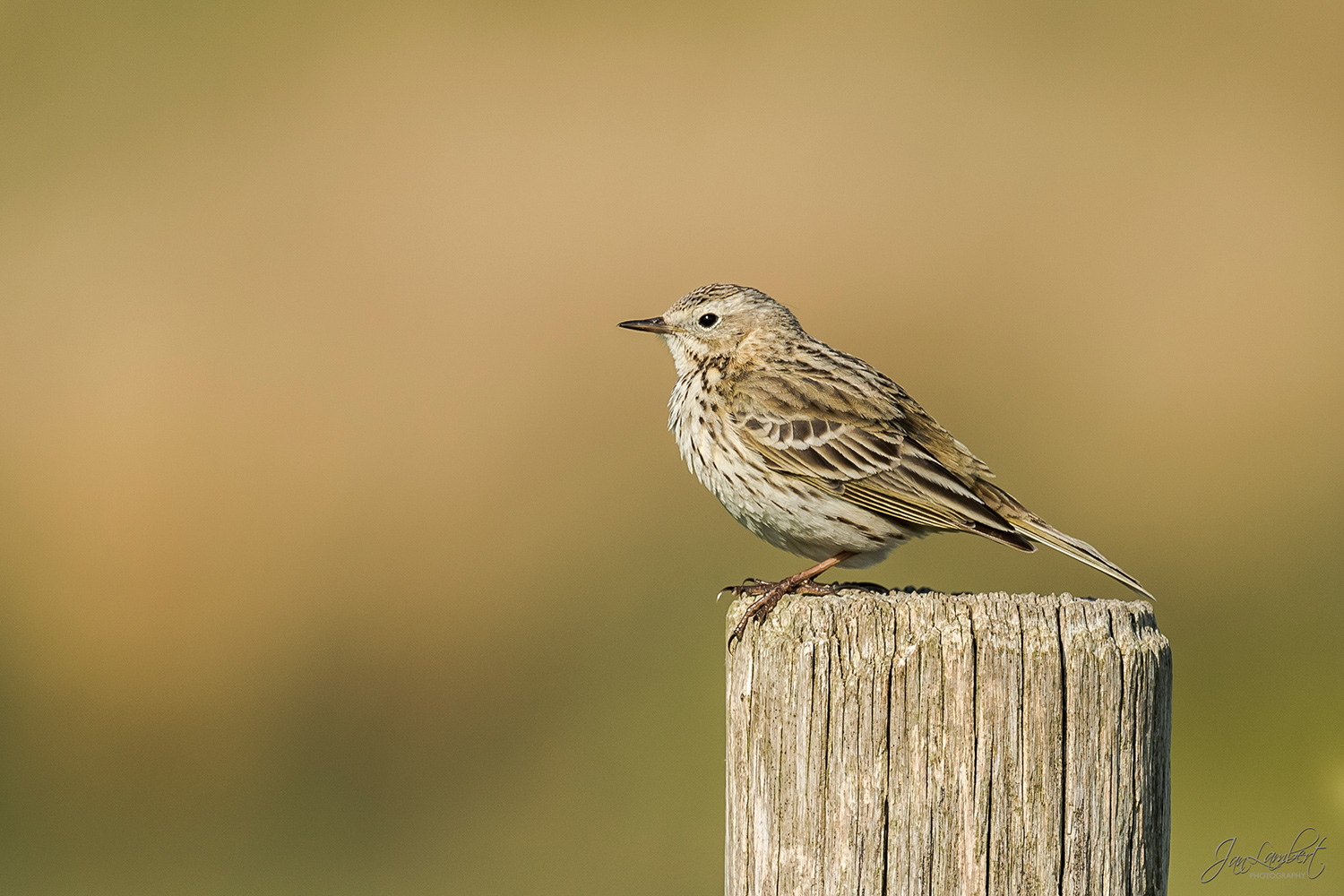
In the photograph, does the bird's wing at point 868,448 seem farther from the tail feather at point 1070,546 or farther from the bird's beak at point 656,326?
the bird's beak at point 656,326

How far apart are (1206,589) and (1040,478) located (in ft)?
5.27

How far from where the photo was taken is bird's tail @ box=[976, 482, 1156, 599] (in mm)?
5594

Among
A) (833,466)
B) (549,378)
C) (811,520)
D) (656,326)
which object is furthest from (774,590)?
(549,378)

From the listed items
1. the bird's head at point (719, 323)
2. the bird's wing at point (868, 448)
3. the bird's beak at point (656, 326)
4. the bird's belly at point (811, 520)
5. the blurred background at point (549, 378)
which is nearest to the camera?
the bird's wing at point (868, 448)

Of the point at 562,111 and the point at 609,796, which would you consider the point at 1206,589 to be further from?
the point at 562,111

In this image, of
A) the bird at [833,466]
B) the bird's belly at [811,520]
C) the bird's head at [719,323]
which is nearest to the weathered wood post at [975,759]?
the bird at [833,466]

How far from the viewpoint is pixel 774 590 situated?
509cm

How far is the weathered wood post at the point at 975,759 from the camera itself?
3547 mm

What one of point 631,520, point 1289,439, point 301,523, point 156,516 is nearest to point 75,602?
point 156,516

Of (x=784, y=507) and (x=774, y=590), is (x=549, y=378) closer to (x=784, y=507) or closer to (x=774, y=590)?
(x=784, y=507)

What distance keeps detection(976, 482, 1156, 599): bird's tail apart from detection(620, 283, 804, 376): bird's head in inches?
60.8

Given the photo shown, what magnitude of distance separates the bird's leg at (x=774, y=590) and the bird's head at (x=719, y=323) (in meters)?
1.36

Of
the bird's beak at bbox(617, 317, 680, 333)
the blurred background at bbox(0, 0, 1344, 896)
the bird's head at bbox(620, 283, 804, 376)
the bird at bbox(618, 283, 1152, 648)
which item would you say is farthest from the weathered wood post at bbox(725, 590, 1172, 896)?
the blurred background at bbox(0, 0, 1344, 896)

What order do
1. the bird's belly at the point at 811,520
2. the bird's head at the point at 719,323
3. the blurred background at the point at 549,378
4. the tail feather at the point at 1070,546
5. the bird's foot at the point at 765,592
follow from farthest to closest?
the blurred background at the point at 549,378, the bird's head at the point at 719,323, the bird's belly at the point at 811,520, the tail feather at the point at 1070,546, the bird's foot at the point at 765,592
